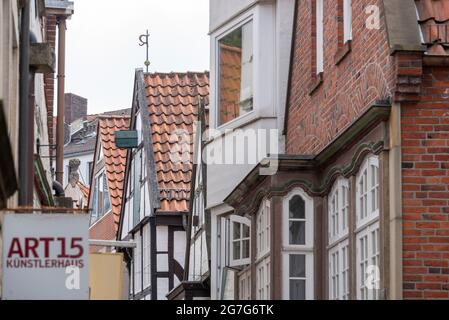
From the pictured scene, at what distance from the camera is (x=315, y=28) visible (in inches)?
826

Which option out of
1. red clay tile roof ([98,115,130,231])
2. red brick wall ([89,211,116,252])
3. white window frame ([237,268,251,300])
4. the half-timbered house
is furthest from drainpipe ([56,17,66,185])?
red brick wall ([89,211,116,252])

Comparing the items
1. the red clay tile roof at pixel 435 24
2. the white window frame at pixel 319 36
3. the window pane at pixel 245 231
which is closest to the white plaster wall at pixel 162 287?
the window pane at pixel 245 231

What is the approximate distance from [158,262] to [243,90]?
14909 millimetres

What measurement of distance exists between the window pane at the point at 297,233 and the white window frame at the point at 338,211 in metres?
0.48

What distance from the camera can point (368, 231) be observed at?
17.0 m

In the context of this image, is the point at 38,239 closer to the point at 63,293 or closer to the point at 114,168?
the point at 63,293

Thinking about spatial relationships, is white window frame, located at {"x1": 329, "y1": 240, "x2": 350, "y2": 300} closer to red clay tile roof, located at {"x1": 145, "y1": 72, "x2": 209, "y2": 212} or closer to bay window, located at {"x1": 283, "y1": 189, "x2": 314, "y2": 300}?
bay window, located at {"x1": 283, "y1": 189, "x2": 314, "y2": 300}

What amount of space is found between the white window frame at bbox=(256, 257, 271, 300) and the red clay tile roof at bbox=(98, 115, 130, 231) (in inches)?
959

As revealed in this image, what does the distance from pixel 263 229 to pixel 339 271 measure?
2186 millimetres

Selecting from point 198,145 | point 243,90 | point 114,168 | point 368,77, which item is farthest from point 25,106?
point 114,168

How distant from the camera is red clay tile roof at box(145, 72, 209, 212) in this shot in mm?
38156

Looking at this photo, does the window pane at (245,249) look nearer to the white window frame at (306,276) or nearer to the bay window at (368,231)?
the white window frame at (306,276)

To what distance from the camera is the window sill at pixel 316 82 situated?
65.8 feet

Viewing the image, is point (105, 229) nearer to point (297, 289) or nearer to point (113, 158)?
point (113, 158)
